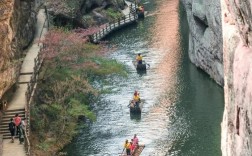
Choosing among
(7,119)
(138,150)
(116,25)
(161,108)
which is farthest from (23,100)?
(116,25)

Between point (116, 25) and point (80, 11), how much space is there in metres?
5.72

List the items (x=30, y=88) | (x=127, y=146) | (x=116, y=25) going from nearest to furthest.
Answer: (x=127, y=146) < (x=30, y=88) < (x=116, y=25)

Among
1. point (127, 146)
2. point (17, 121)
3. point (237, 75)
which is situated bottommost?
point (127, 146)

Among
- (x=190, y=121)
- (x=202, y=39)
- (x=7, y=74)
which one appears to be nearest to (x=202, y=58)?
(x=202, y=39)

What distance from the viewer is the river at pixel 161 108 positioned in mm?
36188

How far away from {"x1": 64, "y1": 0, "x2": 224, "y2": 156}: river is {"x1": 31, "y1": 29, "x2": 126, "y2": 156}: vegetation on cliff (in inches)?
42.1

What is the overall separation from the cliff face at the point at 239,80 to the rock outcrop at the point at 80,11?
35.5 m

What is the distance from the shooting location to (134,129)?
38.9m

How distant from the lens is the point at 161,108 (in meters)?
41.7

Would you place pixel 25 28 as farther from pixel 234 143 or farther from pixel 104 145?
pixel 234 143

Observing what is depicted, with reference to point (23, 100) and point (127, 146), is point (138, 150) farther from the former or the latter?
point (23, 100)

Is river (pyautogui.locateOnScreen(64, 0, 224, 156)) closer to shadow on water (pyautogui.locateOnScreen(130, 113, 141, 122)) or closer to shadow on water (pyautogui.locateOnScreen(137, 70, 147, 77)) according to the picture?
shadow on water (pyautogui.locateOnScreen(130, 113, 141, 122))

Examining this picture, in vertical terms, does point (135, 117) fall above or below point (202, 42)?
below

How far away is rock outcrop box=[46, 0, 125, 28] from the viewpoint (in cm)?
5403
